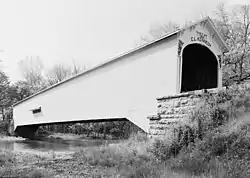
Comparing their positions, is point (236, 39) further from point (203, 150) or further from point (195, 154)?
point (195, 154)

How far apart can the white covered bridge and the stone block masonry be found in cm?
60

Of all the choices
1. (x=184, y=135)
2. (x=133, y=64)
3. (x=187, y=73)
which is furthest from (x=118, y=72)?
(x=184, y=135)

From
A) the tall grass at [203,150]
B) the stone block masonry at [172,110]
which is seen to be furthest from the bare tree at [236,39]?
the tall grass at [203,150]

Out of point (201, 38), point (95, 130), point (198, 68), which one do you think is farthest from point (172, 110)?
point (95, 130)

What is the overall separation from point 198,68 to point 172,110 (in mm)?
4066

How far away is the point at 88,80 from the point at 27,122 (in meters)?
8.74

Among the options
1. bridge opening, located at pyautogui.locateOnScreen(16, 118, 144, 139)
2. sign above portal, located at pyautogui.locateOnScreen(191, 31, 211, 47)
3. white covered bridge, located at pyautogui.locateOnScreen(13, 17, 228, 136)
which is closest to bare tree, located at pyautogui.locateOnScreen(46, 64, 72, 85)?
bridge opening, located at pyautogui.locateOnScreen(16, 118, 144, 139)

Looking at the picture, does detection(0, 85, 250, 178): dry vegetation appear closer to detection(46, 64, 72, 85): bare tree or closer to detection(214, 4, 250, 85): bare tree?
detection(214, 4, 250, 85): bare tree

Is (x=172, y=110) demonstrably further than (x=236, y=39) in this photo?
No

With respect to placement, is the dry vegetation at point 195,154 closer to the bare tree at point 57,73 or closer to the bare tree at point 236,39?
the bare tree at point 236,39

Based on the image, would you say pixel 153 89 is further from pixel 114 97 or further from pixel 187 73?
pixel 187 73

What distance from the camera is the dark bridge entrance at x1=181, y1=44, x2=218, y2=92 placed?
9.19 meters

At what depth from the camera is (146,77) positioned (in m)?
8.00

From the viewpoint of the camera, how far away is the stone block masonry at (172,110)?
6.07 metres
